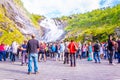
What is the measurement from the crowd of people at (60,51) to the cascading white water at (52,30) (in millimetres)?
35557

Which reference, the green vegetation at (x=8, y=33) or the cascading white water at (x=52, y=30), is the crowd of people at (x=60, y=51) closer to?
the green vegetation at (x=8, y=33)

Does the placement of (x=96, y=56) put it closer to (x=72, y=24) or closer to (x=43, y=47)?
(x=43, y=47)

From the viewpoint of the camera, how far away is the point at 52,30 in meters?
87.2

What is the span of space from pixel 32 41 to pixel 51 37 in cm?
6046

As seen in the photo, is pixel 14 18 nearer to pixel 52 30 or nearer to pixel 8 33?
pixel 8 33

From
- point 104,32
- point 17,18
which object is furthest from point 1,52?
point 17,18

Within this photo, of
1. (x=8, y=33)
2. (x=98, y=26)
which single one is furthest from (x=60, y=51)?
(x=98, y=26)

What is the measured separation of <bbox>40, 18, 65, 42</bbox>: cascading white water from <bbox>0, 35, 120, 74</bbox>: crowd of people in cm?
3556

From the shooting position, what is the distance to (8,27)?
177 ft

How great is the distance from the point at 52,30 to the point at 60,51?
2008 inches

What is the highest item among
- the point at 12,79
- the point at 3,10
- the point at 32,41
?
the point at 3,10

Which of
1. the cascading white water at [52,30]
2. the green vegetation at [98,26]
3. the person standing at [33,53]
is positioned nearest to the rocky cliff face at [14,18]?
the green vegetation at [98,26]

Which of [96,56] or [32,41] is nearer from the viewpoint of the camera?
[32,41]

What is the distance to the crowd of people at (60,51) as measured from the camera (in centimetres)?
2136
